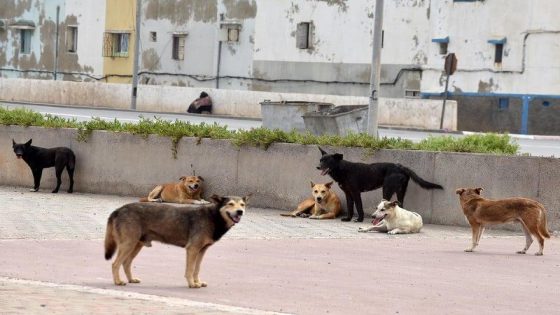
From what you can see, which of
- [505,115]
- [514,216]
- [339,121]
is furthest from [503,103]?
[514,216]

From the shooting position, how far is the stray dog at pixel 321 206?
1988 cm

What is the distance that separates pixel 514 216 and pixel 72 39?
5394 cm

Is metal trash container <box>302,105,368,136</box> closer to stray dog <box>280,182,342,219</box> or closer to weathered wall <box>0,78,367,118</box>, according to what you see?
stray dog <box>280,182,342,219</box>

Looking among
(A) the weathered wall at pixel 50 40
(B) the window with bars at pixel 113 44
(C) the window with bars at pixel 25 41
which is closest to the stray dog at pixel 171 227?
(B) the window with bars at pixel 113 44

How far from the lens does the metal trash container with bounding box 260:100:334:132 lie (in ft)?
109

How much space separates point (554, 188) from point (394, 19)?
1492 inches

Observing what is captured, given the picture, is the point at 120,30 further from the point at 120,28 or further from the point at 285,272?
the point at 285,272

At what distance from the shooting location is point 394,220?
59.7 feet

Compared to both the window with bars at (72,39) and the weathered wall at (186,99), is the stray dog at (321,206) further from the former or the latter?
the window with bars at (72,39)

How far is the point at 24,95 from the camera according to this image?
55.2m

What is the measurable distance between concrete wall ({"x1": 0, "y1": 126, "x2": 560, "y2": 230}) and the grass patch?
128 millimetres

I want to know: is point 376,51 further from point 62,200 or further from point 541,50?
point 541,50

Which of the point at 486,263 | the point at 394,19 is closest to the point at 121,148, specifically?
the point at 486,263

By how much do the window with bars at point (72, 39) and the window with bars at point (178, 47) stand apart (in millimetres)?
6376
